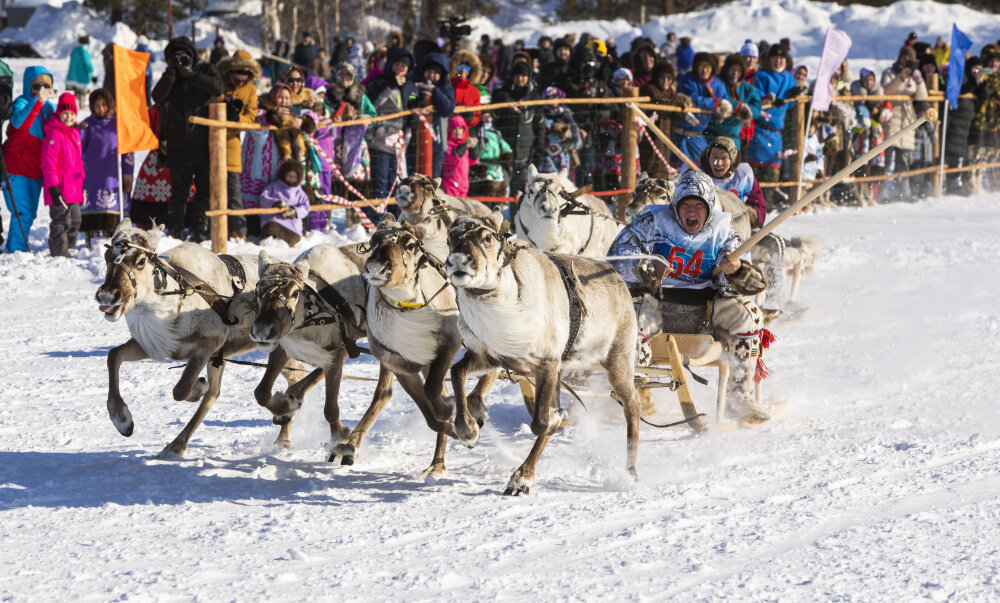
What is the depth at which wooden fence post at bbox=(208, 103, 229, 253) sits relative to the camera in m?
10.5

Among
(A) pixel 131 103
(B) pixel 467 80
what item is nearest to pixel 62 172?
(A) pixel 131 103

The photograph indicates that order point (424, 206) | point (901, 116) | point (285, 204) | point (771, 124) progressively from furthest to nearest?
point (901, 116) < point (771, 124) < point (285, 204) < point (424, 206)

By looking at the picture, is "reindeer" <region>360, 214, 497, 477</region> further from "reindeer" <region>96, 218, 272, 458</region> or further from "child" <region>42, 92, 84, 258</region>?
"child" <region>42, 92, 84, 258</region>

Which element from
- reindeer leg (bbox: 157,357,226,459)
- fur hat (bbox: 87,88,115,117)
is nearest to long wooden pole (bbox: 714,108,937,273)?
reindeer leg (bbox: 157,357,226,459)

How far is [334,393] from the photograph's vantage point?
6.12 m

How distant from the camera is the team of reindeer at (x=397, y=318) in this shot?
16.4 ft

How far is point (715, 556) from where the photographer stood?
14.7ft

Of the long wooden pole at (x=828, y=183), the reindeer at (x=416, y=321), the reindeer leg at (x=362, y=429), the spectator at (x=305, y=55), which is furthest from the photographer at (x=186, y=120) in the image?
the spectator at (x=305, y=55)

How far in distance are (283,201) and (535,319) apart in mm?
6788

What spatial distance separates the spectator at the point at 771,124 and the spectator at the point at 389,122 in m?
4.13

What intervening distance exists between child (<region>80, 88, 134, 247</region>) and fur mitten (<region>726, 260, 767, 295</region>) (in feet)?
23.0

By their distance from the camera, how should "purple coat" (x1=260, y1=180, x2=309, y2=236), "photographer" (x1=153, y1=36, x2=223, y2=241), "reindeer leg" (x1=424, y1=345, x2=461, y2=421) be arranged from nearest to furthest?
"reindeer leg" (x1=424, y1=345, x2=461, y2=421), "photographer" (x1=153, y1=36, x2=223, y2=241), "purple coat" (x1=260, y1=180, x2=309, y2=236)

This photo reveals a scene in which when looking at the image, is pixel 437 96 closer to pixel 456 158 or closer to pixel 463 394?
pixel 456 158

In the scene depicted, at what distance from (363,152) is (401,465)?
6.77 metres
